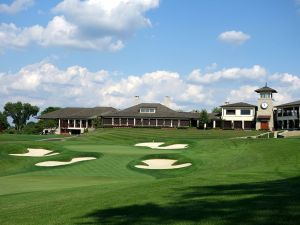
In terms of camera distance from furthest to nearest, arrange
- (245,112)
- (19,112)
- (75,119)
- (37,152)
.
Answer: (19,112)
(75,119)
(245,112)
(37,152)

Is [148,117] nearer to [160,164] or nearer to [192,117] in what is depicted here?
[192,117]

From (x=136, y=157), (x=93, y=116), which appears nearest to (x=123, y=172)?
(x=136, y=157)

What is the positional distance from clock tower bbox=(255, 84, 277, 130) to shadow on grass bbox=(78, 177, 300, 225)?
75800 mm

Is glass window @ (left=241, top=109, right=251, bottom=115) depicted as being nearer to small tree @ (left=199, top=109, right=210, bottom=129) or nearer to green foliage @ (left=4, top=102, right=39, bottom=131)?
small tree @ (left=199, top=109, right=210, bottom=129)

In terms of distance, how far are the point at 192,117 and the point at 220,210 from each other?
86.6 m

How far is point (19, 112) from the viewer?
146 metres

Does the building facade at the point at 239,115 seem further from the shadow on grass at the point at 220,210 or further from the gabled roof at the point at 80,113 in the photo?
the shadow on grass at the point at 220,210

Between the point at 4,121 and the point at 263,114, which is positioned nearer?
the point at 263,114

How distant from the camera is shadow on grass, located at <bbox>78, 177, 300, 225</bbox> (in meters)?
9.63

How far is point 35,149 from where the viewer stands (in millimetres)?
45906

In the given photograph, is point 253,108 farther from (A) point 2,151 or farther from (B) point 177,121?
(A) point 2,151

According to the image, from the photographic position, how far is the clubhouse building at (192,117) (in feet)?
288

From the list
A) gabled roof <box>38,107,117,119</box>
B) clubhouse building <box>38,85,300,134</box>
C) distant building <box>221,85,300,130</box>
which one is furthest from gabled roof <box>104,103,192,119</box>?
distant building <box>221,85,300,130</box>


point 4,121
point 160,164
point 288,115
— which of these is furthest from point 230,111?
point 4,121
